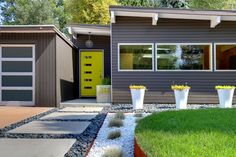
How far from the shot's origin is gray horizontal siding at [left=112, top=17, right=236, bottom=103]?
11414mm

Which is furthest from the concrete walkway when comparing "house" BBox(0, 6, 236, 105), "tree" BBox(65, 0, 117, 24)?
"tree" BBox(65, 0, 117, 24)

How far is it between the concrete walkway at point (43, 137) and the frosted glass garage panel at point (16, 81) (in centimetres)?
333

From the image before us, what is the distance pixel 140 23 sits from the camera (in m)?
11.5

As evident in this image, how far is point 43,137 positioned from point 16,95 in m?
6.04

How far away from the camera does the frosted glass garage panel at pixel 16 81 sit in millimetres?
11391

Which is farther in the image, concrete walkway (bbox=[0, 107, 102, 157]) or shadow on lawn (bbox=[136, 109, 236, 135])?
concrete walkway (bbox=[0, 107, 102, 157])

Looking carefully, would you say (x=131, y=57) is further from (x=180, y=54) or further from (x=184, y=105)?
(x=184, y=105)

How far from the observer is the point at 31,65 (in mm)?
11391

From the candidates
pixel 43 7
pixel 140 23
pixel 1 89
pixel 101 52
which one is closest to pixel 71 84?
pixel 101 52

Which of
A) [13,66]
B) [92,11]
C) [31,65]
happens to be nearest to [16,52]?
[13,66]

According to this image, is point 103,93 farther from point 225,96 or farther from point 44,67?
point 225,96

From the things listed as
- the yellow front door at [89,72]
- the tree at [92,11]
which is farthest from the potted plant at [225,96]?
the tree at [92,11]

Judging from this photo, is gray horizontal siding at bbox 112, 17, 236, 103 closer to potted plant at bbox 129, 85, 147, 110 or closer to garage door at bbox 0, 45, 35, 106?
potted plant at bbox 129, 85, 147, 110

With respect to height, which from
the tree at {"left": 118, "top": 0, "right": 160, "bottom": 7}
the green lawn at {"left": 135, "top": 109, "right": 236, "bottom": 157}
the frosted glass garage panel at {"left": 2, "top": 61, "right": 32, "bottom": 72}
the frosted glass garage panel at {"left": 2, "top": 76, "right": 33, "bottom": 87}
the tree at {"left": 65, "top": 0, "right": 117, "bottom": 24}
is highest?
the tree at {"left": 118, "top": 0, "right": 160, "bottom": 7}
